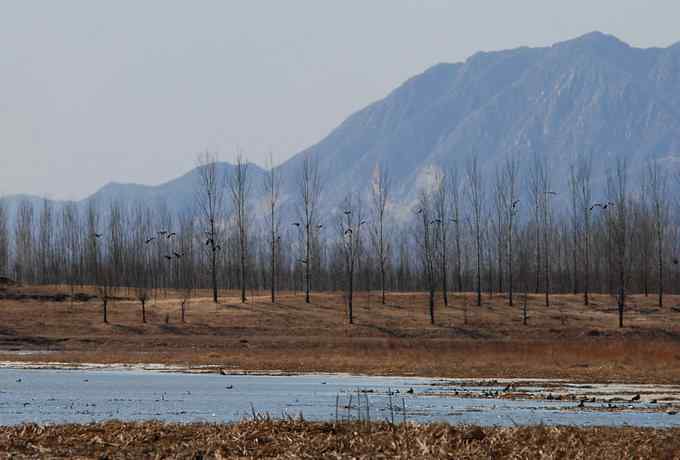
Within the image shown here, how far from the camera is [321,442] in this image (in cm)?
1878

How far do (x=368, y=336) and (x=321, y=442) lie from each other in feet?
198

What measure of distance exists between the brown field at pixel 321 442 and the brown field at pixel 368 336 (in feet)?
83.0

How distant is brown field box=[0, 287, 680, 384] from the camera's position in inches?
2105

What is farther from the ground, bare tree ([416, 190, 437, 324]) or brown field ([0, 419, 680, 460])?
bare tree ([416, 190, 437, 324])

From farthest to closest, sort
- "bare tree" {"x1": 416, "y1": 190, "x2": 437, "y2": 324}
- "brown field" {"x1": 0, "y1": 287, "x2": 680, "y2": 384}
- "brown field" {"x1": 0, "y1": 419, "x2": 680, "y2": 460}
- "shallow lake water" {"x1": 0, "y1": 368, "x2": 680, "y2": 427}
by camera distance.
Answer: "bare tree" {"x1": 416, "y1": 190, "x2": 437, "y2": 324}, "brown field" {"x1": 0, "y1": 287, "x2": 680, "y2": 384}, "shallow lake water" {"x1": 0, "y1": 368, "x2": 680, "y2": 427}, "brown field" {"x1": 0, "y1": 419, "x2": 680, "y2": 460}

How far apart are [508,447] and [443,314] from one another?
71.0 metres

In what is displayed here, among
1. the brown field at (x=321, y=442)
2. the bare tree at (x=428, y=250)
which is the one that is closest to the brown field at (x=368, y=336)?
the bare tree at (x=428, y=250)

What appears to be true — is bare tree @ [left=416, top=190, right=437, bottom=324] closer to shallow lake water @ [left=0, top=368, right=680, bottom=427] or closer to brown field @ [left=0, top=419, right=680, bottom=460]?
shallow lake water @ [left=0, top=368, right=680, bottom=427]

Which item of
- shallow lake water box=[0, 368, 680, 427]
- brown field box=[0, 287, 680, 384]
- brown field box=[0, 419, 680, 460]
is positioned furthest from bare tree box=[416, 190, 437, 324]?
brown field box=[0, 419, 680, 460]

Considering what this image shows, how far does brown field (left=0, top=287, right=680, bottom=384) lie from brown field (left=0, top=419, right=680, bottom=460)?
2529cm

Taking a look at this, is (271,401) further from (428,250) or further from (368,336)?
(428,250)

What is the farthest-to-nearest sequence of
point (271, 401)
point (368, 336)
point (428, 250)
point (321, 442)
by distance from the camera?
point (428, 250)
point (368, 336)
point (271, 401)
point (321, 442)

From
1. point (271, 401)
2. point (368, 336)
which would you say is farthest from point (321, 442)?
point (368, 336)

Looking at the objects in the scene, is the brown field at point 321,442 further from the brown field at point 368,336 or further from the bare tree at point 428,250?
the bare tree at point 428,250
